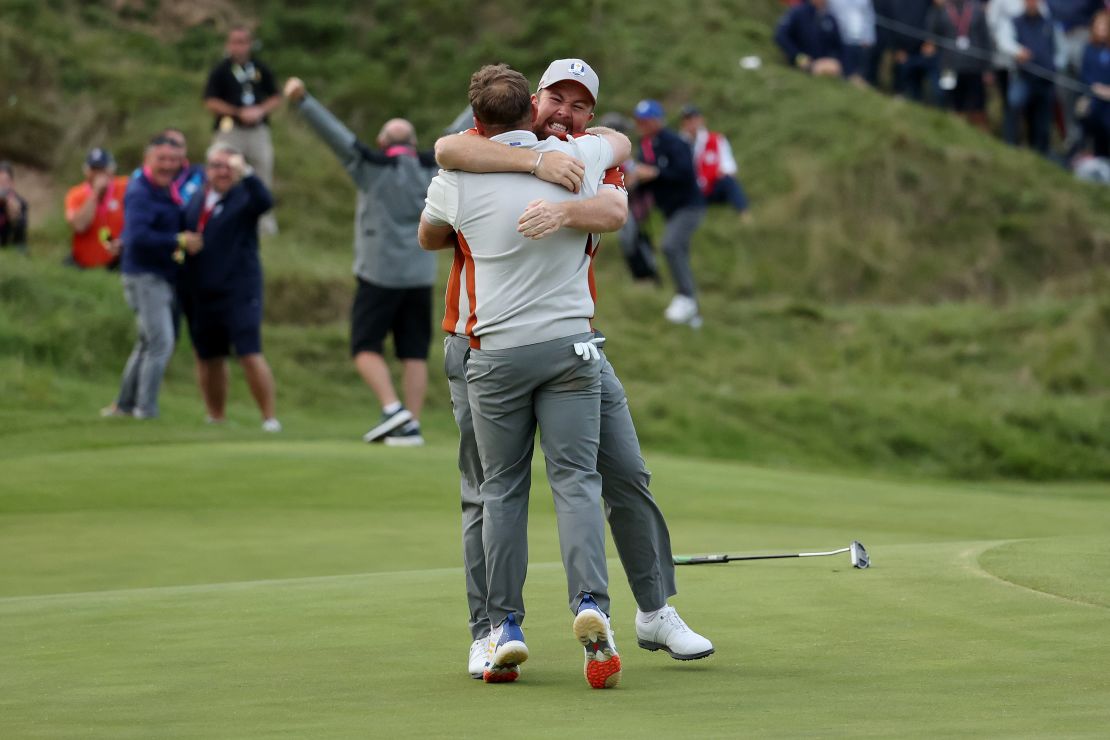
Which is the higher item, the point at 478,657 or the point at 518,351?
the point at 518,351

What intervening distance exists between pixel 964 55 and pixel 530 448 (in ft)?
69.8

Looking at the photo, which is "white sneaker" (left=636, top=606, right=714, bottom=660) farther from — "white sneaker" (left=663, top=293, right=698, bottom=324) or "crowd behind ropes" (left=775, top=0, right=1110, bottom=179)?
"crowd behind ropes" (left=775, top=0, right=1110, bottom=179)

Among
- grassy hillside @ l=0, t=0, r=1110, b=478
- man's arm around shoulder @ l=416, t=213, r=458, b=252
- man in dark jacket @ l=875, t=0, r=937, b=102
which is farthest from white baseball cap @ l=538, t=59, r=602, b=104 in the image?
man in dark jacket @ l=875, t=0, r=937, b=102

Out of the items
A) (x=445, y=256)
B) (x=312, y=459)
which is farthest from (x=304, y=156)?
(x=312, y=459)

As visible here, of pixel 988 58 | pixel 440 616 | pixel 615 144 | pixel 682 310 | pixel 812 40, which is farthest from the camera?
pixel 812 40

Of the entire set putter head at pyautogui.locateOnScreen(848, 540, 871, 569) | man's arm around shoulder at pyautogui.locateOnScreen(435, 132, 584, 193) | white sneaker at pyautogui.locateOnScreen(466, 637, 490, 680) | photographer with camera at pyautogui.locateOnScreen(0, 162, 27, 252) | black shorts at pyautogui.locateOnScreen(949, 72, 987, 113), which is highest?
black shorts at pyautogui.locateOnScreen(949, 72, 987, 113)

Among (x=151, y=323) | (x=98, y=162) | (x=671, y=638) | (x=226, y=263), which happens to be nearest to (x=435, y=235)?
(x=671, y=638)

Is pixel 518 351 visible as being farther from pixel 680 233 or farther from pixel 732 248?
pixel 732 248

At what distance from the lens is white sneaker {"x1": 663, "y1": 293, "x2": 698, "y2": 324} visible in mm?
21234

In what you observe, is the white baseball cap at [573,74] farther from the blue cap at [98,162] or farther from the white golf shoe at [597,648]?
the blue cap at [98,162]

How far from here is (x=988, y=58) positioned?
25844mm

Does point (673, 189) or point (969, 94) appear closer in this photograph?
point (673, 189)

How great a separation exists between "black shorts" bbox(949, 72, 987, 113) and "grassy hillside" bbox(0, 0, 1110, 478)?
0.63m

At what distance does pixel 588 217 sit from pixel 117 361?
12909 mm
